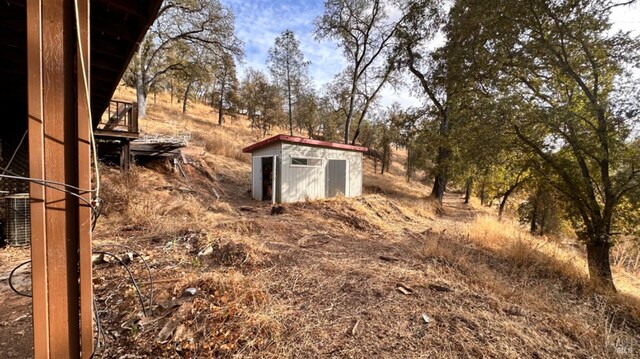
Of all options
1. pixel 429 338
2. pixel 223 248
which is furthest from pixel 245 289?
pixel 429 338

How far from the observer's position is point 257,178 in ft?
34.1

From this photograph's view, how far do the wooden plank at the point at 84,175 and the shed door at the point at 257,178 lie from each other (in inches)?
334

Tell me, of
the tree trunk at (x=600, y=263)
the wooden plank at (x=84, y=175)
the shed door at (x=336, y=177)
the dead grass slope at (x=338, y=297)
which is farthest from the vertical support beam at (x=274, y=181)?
the tree trunk at (x=600, y=263)

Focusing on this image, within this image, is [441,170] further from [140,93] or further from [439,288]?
[140,93]

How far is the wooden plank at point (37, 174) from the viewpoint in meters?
1.39

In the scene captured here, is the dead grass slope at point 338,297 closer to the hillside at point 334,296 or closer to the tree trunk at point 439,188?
the hillside at point 334,296

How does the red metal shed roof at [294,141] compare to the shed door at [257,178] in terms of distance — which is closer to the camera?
the red metal shed roof at [294,141]

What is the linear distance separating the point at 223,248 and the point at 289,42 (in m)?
20.3

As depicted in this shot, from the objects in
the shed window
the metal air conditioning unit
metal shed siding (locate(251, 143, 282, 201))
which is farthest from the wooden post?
the shed window

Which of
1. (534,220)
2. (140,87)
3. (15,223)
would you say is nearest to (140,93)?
(140,87)

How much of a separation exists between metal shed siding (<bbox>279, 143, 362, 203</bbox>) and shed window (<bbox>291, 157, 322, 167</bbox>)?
0.11 meters

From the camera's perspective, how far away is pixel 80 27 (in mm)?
1509

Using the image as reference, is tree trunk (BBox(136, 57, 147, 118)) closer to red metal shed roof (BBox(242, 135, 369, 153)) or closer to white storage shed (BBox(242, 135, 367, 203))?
white storage shed (BBox(242, 135, 367, 203))

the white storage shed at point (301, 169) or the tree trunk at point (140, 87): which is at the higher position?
the tree trunk at point (140, 87)
